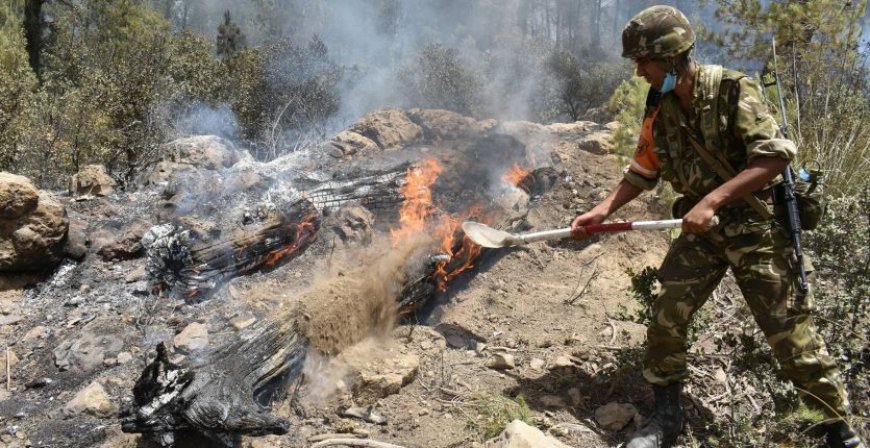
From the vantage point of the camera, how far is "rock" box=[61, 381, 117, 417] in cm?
311

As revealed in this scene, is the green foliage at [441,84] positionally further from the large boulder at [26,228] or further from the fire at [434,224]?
the large boulder at [26,228]

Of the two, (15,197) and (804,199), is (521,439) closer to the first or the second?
(804,199)

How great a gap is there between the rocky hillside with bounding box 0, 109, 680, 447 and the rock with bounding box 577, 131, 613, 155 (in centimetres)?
37

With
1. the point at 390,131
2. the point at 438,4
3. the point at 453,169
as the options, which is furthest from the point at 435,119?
the point at 438,4

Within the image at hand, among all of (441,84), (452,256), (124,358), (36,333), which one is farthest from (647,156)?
(441,84)

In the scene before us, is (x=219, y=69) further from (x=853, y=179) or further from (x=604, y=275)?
(x=853, y=179)

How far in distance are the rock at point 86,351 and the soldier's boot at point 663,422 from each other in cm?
322

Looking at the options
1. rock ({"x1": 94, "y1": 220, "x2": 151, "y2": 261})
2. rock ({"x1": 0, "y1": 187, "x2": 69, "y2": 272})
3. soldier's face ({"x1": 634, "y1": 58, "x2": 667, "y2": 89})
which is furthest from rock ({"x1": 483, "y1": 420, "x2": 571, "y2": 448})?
rock ({"x1": 0, "y1": 187, "x2": 69, "y2": 272})

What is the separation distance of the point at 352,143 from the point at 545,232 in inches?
234

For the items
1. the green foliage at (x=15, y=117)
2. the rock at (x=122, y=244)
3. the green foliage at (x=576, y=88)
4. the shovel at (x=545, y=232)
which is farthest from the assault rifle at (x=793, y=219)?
the green foliage at (x=576, y=88)

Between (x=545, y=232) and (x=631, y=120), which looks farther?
(x=631, y=120)

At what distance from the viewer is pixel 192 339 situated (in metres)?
3.77

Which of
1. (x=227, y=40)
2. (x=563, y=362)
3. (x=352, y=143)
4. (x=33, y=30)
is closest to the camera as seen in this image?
(x=563, y=362)

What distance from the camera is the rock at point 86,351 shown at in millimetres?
3627
